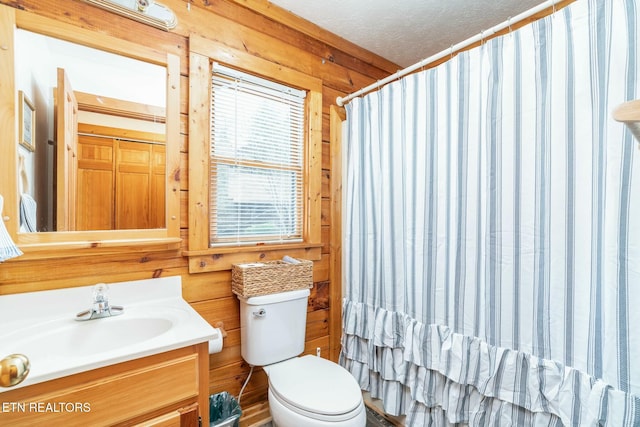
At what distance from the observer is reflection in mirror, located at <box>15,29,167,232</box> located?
117 centimetres

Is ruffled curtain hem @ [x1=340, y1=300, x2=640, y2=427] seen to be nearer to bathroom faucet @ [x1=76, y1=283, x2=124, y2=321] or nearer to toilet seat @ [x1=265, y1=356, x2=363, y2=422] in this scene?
toilet seat @ [x1=265, y1=356, x2=363, y2=422]

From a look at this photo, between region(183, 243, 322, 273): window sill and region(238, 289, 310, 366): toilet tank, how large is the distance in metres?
0.21

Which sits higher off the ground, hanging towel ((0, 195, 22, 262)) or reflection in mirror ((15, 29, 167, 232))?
reflection in mirror ((15, 29, 167, 232))

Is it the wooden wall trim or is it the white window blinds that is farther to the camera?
the white window blinds

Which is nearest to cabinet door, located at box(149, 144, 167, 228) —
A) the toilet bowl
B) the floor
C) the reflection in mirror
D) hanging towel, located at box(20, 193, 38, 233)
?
the reflection in mirror

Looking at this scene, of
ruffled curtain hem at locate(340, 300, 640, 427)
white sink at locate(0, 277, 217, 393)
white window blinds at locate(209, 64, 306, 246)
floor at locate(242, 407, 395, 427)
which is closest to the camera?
white sink at locate(0, 277, 217, 393)

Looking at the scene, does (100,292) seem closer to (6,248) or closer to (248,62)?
(6,248)

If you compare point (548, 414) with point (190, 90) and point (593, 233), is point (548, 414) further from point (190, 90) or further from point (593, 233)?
point (190, 90)

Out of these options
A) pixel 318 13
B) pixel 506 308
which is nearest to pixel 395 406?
pixel 506 308

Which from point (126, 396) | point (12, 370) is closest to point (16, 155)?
point (126, 396)

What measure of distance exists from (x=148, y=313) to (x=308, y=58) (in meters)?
1.61

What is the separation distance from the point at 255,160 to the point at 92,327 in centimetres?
103

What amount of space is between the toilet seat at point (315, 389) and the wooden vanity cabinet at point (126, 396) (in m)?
0.37

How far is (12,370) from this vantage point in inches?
17.8
